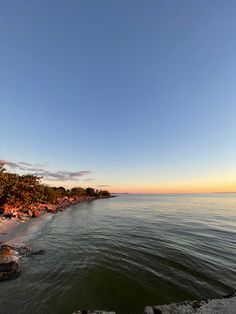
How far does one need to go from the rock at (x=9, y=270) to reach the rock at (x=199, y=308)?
27.6 ft

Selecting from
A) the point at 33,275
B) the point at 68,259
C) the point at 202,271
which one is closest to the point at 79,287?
the point at 33,275

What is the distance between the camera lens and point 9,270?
38.9 feet

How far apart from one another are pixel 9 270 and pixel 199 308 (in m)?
10.6

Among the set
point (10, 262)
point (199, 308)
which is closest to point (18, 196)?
point (10, 262)

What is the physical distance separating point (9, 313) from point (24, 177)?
3760cm

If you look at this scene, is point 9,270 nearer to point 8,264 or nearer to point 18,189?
point 8,264

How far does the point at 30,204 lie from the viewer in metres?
42.5

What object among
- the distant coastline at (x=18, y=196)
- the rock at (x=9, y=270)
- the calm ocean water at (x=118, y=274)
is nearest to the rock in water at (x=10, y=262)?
the rock at (x=9, y=270)

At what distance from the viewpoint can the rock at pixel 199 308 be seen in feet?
23.0

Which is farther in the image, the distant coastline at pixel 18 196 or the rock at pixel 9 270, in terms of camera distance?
the distant coastline at pixel 18 196

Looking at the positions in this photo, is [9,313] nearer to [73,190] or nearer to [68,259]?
[68,259]

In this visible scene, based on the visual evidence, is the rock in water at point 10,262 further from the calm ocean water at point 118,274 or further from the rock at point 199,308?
the rock at point 199,308

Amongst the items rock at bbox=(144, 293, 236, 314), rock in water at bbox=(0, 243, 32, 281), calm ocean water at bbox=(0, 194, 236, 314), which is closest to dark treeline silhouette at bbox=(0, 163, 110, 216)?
calm ocean water at bbox=(0, 194, 236, 314)

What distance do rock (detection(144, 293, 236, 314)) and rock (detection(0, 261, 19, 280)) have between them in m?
8.42
